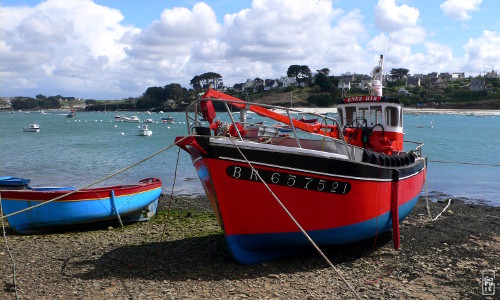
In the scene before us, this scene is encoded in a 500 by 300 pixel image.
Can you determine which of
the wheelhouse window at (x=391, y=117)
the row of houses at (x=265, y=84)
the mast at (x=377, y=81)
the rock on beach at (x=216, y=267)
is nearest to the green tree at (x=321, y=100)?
the row of houses at (x=265, y=84)

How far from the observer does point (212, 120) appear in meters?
10.2

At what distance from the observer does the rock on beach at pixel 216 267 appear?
26.0ft

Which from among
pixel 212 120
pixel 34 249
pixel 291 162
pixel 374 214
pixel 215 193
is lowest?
pixel 34 249

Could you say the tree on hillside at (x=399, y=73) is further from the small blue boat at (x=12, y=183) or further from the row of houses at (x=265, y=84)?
the small blue boat at (x=12, y=183)

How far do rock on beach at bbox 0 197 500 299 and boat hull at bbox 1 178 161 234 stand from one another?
0.34 m

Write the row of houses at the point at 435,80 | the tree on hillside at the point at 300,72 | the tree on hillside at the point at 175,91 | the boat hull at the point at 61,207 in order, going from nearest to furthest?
the boat hull at the point at 61,207 < the row of houses at the point at 435,80 < the tree on hillside at the point at 300,72 < the tree on hillside at the point at 175,91

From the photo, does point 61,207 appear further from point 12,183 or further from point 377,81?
point 377,81

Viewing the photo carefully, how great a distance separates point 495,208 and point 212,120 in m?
13.6

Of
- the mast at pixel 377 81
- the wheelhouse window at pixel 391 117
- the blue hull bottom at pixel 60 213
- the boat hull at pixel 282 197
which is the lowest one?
the blue hull bottom at pixel 60 213

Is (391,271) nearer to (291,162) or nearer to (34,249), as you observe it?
(291,162)

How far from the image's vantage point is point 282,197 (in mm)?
8648

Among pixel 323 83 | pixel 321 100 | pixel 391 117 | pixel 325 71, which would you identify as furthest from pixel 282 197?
pixel 325 71

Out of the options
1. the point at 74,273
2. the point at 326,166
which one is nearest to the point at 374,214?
the point at 326,166

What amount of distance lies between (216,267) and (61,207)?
538 cm
